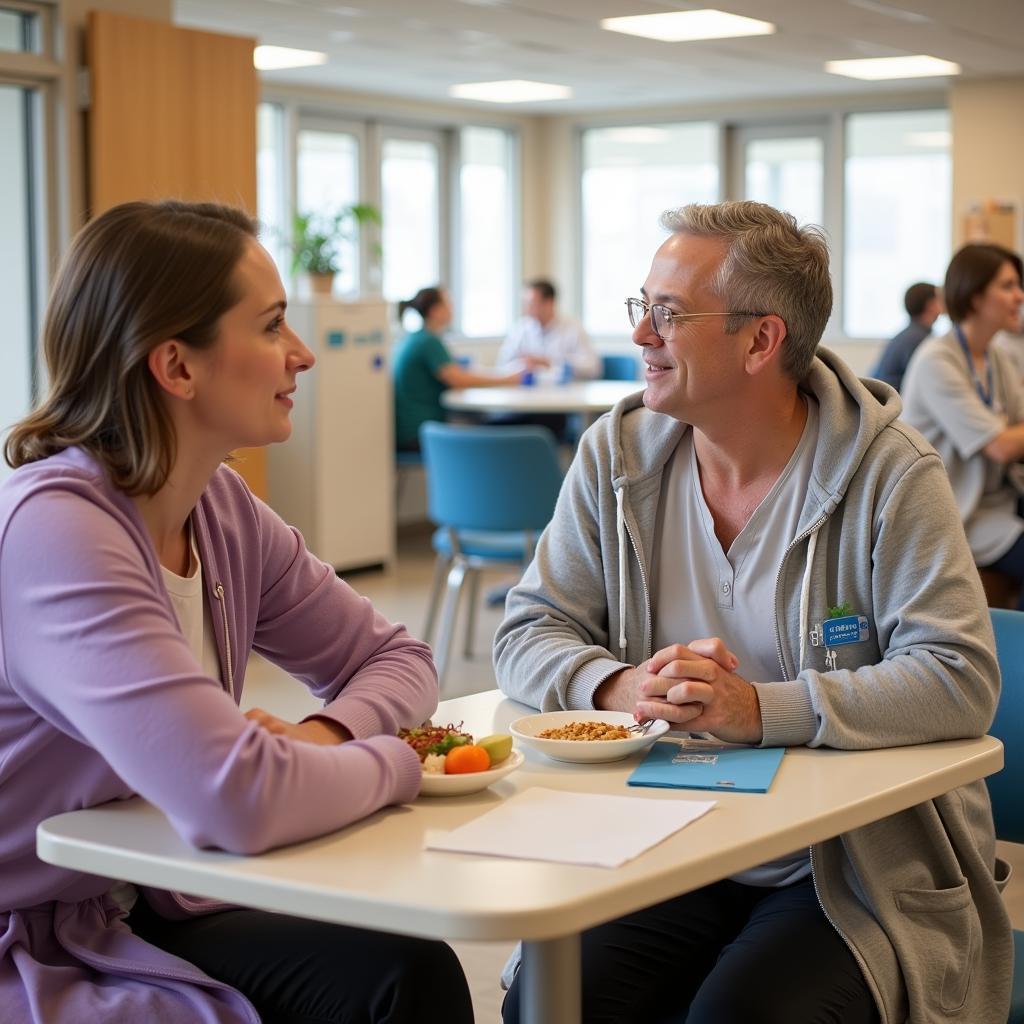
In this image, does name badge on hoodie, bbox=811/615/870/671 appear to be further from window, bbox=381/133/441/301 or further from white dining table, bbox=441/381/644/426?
window, bbox=381/133/441/301

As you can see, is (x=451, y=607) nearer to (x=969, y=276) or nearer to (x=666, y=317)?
(x=969, y=276)

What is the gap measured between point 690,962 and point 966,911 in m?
0.33

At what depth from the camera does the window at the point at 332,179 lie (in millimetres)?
8742

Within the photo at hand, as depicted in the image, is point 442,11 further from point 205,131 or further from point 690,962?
point 690,962

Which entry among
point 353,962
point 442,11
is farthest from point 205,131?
point 353,962

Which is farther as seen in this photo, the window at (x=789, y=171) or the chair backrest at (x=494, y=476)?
the window at (x=789, y=171)

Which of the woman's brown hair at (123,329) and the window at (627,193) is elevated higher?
the window at (627,193)

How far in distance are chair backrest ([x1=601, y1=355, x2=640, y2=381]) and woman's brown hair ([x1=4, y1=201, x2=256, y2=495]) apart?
716 cm

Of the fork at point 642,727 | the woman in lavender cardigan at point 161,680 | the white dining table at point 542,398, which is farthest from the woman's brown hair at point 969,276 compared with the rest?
the woman in lavender cardigan at point 161,680

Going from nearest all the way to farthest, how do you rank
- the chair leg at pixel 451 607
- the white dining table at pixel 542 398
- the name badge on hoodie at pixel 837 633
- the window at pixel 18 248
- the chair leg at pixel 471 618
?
the name badge on hoodie at pixel 837 633
the window at pixel 18 248
the chair leg at pixel 451 607
the chair leg at pixel 471 618
the white dining table at pixel 542 398

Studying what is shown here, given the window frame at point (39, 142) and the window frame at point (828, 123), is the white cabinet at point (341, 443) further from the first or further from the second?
the window frame at point (828, 123)

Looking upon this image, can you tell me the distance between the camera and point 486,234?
1023 centimetres

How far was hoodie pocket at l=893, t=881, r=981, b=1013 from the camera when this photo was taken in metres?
1.72

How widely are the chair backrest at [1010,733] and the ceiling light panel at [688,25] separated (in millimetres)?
4960
